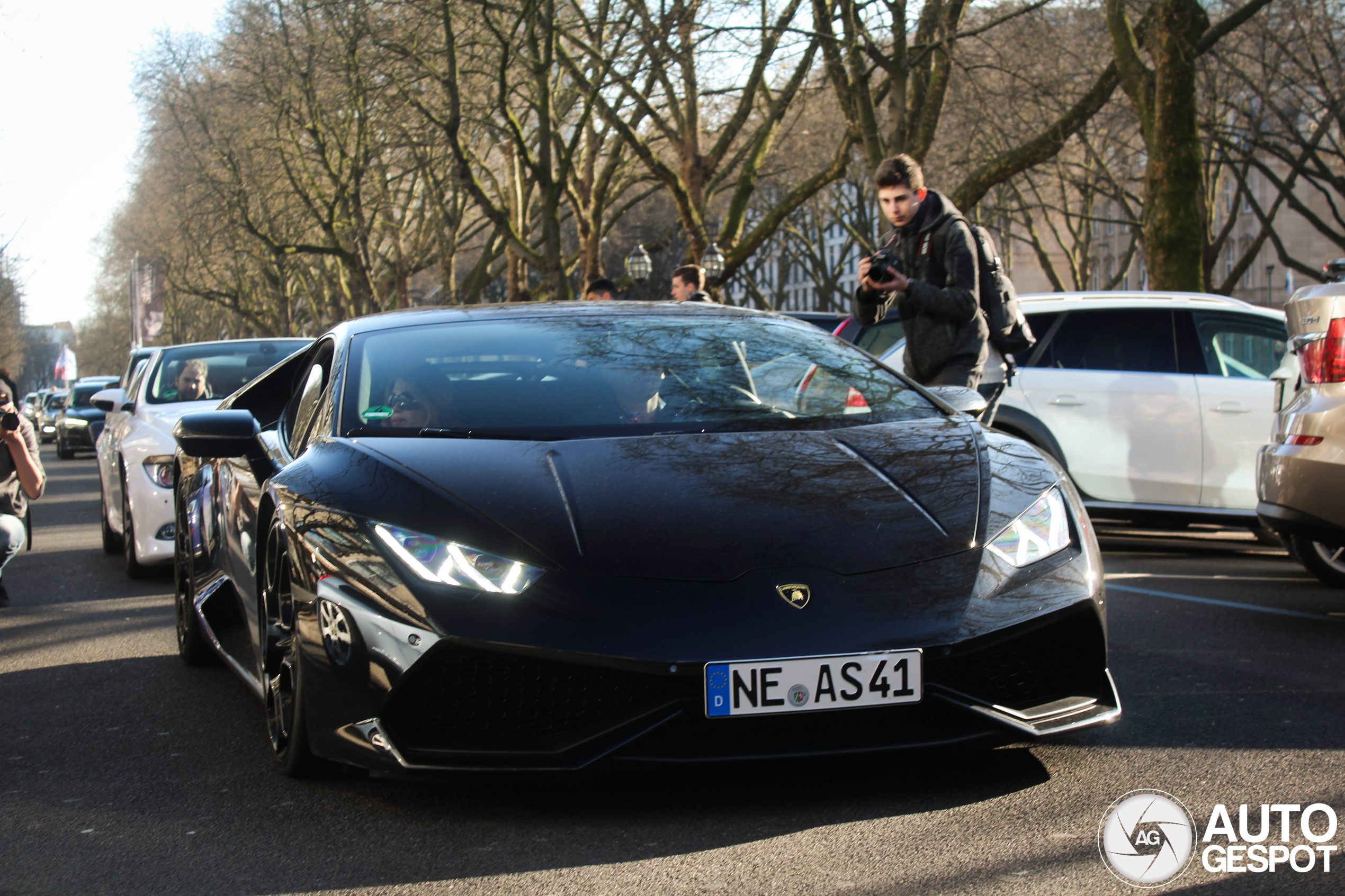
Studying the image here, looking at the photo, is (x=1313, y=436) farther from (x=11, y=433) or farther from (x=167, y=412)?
(x=167, y=412)

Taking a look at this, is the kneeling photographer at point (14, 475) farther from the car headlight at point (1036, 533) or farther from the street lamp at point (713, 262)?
the street lamp at point (713, 262)

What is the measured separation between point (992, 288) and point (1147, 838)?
4233 millimetres

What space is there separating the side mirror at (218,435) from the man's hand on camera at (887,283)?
3022 mm

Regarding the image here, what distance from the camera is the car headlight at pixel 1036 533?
364 cm

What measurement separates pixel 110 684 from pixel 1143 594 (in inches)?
181

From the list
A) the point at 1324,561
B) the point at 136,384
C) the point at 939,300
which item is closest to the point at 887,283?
the point at 939,300

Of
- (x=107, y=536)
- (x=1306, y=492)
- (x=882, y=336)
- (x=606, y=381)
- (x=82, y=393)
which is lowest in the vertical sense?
(x=82, y=393)

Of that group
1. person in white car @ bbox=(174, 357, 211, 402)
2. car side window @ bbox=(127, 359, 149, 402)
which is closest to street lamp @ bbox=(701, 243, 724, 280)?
car side window @ bbox=(127, 359, 149, 402)

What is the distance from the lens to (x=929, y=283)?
23.2 ft

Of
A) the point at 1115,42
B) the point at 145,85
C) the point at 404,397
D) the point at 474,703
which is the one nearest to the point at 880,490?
the point at 474,703

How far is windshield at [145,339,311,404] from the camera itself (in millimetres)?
10062

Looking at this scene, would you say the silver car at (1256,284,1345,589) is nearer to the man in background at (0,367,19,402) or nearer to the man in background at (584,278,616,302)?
the man in background at (0,367,19,402)

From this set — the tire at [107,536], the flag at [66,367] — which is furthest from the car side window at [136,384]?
the flag at [66,367]

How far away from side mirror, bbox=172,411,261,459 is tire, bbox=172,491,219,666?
1114mm
